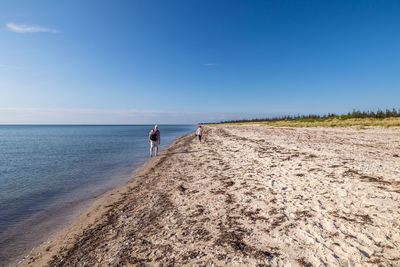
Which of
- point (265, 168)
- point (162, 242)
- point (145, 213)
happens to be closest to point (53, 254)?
point (145, 213)

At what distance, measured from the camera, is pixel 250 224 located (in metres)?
4.39

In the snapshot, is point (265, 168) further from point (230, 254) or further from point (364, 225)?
point (230, 254)

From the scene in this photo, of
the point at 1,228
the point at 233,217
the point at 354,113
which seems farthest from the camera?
the point at 354,113

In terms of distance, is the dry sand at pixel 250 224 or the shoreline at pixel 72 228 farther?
the shoreline at pixel 72 228

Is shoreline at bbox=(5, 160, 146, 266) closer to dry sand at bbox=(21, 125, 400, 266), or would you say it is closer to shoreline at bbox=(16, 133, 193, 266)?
shoreline at bbox=(16, 133, 193, 266)

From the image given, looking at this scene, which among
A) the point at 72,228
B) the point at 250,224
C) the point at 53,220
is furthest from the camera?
the point at 53,220

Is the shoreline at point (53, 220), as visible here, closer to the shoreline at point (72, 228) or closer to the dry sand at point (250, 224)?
the shoreline at point (72, 228)

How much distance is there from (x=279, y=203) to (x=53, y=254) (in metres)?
6.41

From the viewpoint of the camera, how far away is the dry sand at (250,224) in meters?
3.32

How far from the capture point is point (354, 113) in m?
47.9

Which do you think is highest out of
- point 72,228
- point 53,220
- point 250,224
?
point 250,224

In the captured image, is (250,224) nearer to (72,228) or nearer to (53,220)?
(72,228)

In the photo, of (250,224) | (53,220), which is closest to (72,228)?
(53,220)

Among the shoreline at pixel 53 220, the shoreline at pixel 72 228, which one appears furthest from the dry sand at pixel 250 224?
the shoreline at pixel 53 220
